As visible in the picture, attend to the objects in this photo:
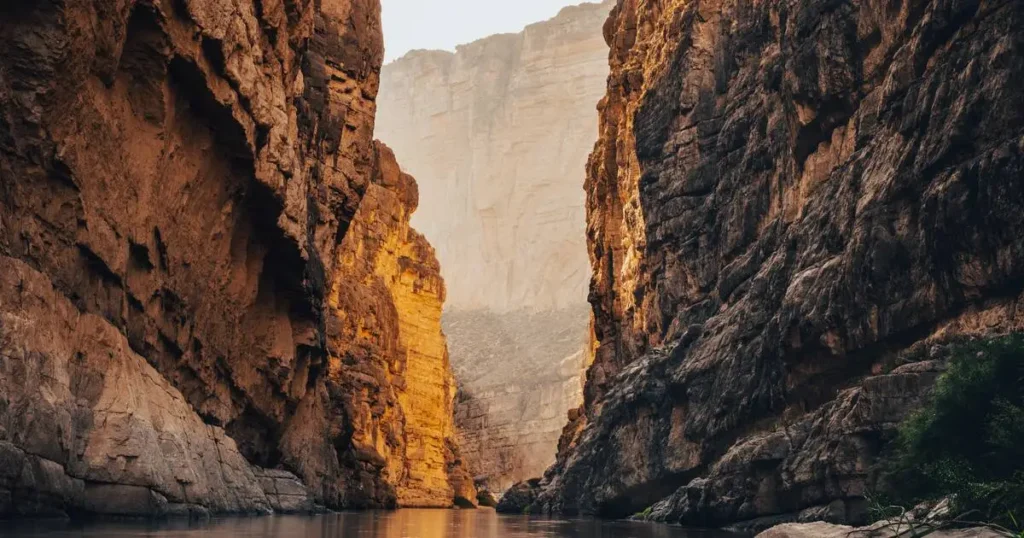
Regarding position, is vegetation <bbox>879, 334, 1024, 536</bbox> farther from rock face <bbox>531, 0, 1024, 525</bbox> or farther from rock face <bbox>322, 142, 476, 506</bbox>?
rock face <bbox>322, 142, 476, 506</bbox>

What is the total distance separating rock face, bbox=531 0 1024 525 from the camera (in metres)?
28.0

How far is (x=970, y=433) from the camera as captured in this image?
1998 cm

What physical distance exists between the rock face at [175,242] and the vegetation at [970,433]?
53.0 ft

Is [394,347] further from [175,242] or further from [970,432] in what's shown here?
[970,432]

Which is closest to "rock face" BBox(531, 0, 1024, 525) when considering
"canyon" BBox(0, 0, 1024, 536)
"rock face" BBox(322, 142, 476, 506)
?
"canyon" BBox(0, 0, 1024, 536)

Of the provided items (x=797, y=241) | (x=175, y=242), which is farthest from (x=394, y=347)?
(x=175, y=242)

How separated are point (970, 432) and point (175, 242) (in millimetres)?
22076

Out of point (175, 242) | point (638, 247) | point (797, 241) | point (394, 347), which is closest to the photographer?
point (175, 242)

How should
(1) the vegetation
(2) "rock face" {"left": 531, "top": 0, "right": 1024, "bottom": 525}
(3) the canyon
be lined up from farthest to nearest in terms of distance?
(2) "rock face" {"left": 531, "top": 0, "right": 1024, "bottom": 525}
(3) the canyon
(1) the vegetation

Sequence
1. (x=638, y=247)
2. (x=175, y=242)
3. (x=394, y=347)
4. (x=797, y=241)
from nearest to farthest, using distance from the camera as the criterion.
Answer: (x=175, y=242)
(x=797, y=241)
(x=638, y=247)
(x=394, y=347)

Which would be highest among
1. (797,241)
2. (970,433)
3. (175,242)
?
(797,241)

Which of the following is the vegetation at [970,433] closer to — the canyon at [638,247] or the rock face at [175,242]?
the canyon at [638,247]

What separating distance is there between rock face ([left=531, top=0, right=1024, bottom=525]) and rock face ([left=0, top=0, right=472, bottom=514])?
16893 millimetres

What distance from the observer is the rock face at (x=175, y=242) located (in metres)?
20.5
